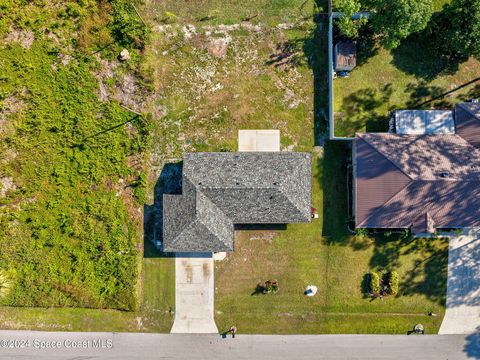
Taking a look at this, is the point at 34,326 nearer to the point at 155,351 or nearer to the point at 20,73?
the point at 155,351

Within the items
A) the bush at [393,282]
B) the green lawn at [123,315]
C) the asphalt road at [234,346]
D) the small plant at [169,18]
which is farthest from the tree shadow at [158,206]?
the bush at [393,282]

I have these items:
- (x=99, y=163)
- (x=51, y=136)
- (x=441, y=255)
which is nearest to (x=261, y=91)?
(x=99, y=163)

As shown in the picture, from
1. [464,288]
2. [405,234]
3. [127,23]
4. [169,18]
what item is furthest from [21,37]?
[464,288]

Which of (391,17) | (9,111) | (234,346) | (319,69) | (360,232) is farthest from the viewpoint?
(9,111)

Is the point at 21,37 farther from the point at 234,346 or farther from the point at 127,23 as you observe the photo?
the point at 234,346

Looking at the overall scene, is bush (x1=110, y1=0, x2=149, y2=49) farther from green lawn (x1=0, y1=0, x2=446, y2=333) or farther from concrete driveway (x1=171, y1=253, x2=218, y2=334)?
concrete driveway (x1=171, y1=253, x2=218, y2=334)

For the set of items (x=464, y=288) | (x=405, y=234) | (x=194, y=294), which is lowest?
(x=194, y=294)

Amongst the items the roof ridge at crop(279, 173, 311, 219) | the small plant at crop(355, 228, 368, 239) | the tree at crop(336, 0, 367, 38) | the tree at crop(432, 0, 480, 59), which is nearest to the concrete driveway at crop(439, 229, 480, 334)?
the small plant at crop(355, 228, 368, 239)

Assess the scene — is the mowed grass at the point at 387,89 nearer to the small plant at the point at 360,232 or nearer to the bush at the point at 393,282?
the small plant at the point at 360,232
